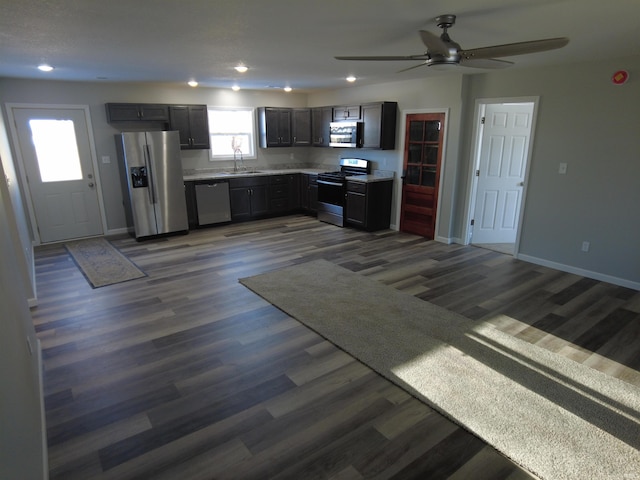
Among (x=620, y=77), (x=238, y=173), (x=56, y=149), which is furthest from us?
(x=238, y=173)

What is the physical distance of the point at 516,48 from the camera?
97.2 inches

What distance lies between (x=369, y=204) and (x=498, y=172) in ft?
6.65

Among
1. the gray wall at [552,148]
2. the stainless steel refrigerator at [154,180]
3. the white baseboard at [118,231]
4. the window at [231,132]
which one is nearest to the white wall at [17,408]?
the stainless steel refrigerator at [154,180]

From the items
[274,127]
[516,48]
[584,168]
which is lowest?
[584,168]

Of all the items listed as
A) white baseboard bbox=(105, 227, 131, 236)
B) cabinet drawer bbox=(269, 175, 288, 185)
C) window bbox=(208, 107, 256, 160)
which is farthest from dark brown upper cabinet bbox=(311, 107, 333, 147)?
white baseboard bbox=(105, 227, 131, 236)

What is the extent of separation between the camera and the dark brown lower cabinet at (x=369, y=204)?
6.46 m

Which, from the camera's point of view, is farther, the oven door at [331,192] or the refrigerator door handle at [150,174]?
the oven door at [331,192]

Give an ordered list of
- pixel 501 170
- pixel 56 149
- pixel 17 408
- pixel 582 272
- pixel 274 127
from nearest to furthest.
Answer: pixel 17 408 < pixel 582 272 < pixel 501 170 < pixel 56 149 < pixel 274 127

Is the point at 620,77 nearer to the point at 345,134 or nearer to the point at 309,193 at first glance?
the point at 345,134

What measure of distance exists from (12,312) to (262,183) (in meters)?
5.72

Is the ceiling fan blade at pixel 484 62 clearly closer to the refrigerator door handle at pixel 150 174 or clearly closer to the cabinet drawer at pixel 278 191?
the refrigerator door handle at pixel 150 174

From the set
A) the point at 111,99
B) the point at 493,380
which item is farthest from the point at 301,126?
the point at 493,380

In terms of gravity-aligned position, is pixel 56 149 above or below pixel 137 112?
below

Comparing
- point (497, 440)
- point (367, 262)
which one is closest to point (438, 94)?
point (367, 262)
